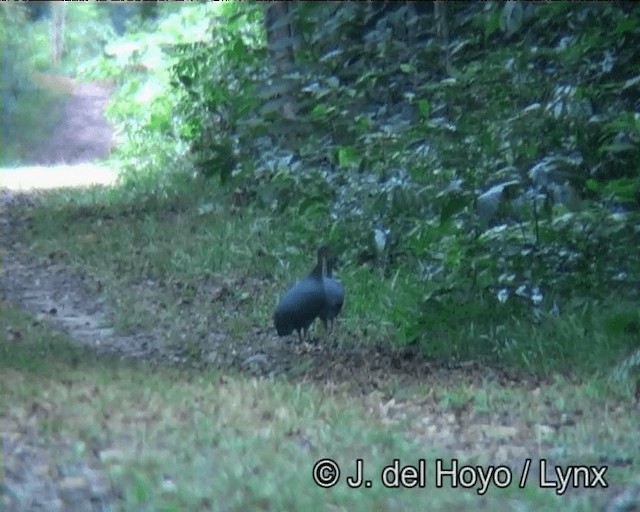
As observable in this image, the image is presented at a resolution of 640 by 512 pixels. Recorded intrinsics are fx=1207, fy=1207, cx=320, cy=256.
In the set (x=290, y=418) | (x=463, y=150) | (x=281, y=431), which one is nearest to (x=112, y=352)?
(x=463, y=150)

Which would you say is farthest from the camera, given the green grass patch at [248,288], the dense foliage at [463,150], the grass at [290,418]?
the green grass patch at [248,288]

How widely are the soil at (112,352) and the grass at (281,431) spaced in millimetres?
40

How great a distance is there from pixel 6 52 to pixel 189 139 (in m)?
6.64

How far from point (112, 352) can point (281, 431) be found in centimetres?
302

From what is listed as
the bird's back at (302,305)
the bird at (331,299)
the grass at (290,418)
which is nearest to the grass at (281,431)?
the grass at (290,418)

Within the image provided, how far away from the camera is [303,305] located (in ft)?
25.7

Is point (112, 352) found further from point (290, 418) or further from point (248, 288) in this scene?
point (290, 418)

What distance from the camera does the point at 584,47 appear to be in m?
7.69

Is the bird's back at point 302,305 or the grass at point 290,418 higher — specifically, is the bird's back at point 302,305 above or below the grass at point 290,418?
above

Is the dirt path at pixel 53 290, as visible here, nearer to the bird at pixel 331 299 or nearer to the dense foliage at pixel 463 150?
the bird at pixel 331 299

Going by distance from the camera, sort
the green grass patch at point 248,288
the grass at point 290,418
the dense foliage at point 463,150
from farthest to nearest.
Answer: the green grass patch at point 248,288
the dense foliage at point 463,150
the grass at point 290,418

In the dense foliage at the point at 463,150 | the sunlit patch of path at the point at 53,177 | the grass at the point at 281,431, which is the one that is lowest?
the grass at the point at 281,431

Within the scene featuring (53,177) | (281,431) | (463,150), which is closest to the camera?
(281,431)

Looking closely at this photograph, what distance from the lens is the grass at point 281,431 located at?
14.6 feet
